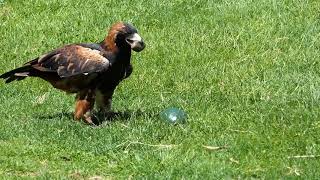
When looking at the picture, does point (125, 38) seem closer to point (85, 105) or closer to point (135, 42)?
point (135, 42)

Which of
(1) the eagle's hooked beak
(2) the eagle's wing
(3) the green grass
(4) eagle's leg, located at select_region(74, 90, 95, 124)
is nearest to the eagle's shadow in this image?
(3) the green grass

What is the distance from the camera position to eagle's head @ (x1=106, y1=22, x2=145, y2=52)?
25.8 ft

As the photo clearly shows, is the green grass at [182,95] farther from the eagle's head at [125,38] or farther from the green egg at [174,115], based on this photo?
the eagle's head at [125,38]

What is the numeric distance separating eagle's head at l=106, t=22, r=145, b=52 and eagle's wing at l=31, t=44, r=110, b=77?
201 millimetres

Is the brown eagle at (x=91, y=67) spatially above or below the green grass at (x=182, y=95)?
above

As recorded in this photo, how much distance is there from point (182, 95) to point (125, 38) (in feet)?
6.22

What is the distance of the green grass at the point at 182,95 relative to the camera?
6656 mm

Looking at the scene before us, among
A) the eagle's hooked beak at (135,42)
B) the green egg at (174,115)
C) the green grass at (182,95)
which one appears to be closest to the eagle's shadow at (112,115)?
the green grass at (182,95)

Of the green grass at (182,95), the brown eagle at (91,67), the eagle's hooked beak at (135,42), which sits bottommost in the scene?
the green grass at (182,95)

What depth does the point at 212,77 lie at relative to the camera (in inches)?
397

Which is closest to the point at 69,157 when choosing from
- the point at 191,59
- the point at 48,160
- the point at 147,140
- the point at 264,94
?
the point at 48,160

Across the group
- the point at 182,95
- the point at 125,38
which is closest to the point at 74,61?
the point at 125,38

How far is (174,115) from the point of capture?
308 inches

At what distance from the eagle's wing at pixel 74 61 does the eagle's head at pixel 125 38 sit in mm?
201
